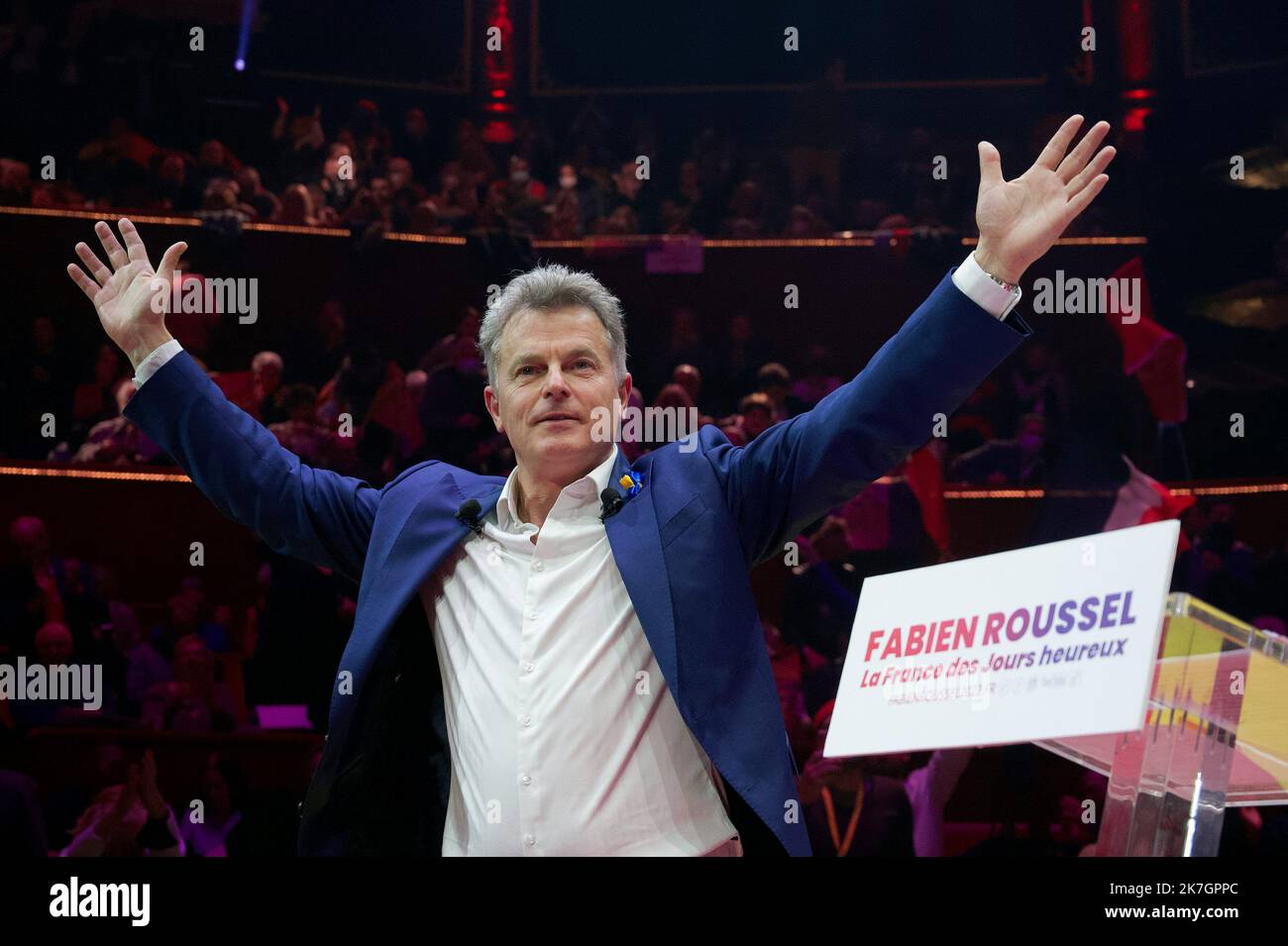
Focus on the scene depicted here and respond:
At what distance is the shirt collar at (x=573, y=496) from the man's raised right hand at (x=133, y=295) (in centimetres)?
55

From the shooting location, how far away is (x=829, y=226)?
6.04 meters

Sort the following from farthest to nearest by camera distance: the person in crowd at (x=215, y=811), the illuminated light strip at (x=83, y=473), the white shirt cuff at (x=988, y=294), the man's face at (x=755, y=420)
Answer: the man's face at (x=755, y=420)
the illuminated light strip at (x=83, y=473)
the person in crowd at (x=215, y=811)
the white shirt cuff at (x=988, y=294)

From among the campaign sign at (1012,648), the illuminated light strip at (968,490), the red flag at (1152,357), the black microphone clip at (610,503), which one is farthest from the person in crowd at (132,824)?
the red flag at (1152,357)

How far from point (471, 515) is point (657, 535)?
29 cm

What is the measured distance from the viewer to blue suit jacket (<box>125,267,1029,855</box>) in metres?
1.64

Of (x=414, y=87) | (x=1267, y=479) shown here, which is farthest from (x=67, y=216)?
(x=1267, y=479)

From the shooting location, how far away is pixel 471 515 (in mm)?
1894

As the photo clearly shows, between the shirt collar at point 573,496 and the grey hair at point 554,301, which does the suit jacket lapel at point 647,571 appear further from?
the grey hair at point 554,301

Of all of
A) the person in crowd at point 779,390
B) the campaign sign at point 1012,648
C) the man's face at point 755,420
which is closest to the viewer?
the campaign sign at point 1012,648

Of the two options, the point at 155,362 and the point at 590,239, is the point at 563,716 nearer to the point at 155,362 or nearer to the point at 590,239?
the point at 155,362

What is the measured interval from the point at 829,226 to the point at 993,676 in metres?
4.93

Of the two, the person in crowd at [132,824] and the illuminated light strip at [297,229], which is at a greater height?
the illuminated light strip at [297,229]

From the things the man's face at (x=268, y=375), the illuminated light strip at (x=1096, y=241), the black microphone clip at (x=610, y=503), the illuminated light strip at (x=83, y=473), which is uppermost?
the illuminated light strip at (x=1096, y=241)

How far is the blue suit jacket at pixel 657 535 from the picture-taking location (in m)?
1.64
